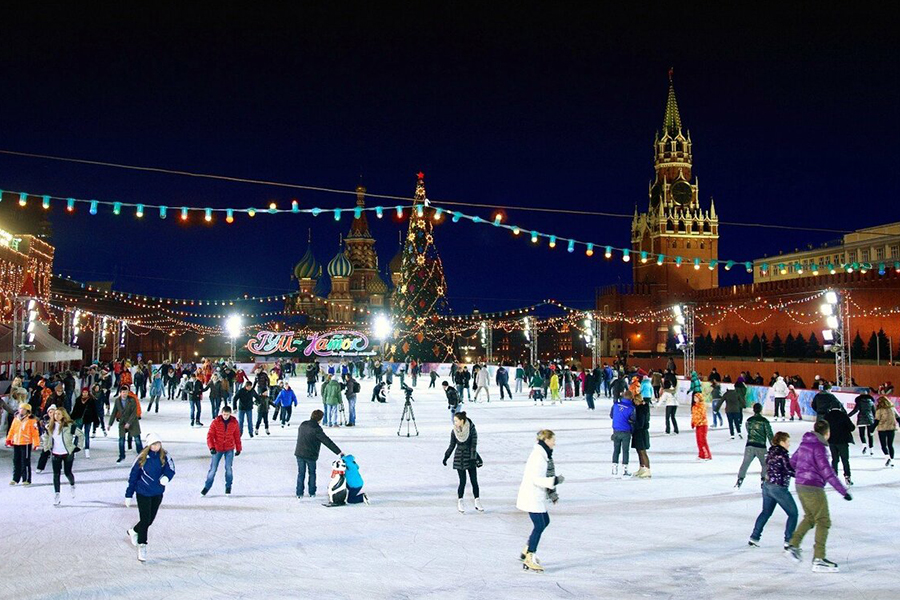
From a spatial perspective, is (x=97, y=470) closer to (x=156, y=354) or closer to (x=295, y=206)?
(x=295, y=206)

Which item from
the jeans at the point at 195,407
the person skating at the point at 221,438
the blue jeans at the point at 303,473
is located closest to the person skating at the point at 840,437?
the blue jeans at the point at 303,473

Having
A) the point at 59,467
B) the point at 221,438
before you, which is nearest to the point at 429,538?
the point at 221,438

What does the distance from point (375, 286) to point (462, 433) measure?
97.5 m

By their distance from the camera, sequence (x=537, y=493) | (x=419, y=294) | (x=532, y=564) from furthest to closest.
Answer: (x=419, y=294), (x=532, y=564), (x=537, y=493)

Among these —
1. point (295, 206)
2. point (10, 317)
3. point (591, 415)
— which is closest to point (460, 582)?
point (295, 206)

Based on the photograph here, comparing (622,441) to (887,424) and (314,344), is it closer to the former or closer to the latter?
(887,424)

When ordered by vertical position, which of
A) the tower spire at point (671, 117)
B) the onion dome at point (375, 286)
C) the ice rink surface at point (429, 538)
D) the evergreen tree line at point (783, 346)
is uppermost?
the tower spire at point (671, 117)

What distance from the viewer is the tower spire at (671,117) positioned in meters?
87.9

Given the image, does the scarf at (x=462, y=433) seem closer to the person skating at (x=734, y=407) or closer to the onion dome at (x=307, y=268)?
the person skating at (x=734, y=407)

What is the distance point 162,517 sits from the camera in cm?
874

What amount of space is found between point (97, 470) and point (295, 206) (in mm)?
6316

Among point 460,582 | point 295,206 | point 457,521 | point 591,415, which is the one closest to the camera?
point 460,582

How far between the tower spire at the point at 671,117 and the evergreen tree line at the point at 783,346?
39574mm

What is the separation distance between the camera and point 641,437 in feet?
37.3
